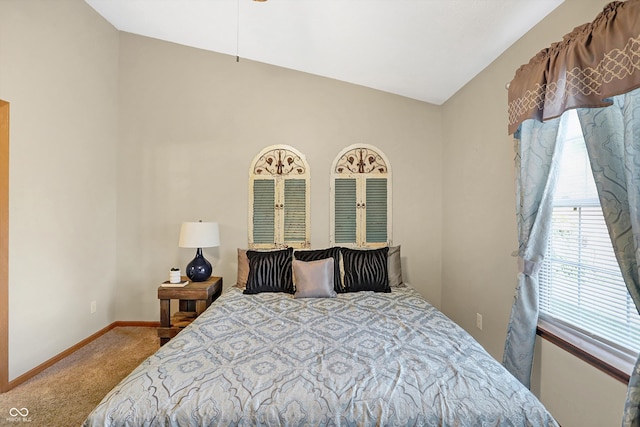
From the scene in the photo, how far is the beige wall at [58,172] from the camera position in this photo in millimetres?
2244

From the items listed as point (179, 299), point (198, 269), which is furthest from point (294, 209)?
point (179, 299)

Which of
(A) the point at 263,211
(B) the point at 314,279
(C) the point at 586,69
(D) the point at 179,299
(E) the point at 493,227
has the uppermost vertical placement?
(C) the point at 586,69

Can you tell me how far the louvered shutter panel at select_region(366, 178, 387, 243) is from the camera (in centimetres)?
334

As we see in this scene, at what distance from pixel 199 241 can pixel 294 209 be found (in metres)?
1.03

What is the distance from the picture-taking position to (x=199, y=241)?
115 inches

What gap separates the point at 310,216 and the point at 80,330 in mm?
2482

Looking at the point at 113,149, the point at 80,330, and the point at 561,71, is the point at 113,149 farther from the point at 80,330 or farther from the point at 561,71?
the point at 561,71

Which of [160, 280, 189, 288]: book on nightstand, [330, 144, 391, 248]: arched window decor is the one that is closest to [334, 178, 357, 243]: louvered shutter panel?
[330, 144, 391, 248]: arched window decor

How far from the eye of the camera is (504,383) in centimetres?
126

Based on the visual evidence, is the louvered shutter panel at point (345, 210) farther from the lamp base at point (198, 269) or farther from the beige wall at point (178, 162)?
the lamp base at point (198, 269)

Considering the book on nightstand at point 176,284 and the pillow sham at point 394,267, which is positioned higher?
the pillow sham at point 394,267

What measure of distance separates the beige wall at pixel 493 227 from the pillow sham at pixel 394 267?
1.92ft

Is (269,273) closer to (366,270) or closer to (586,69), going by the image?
(366,270)

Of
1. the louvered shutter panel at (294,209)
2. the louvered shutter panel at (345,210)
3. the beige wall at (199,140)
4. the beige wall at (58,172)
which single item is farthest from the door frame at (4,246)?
the louvered shutter panel at (345,210)
